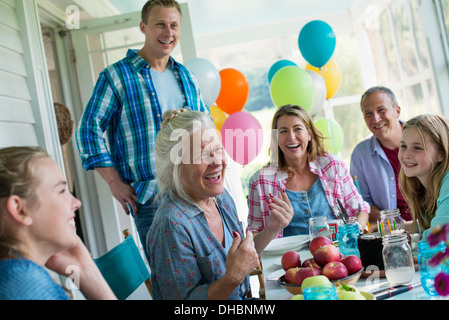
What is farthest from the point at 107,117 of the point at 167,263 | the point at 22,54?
the point at 167,263

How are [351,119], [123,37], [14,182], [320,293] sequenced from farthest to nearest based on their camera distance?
[351,119], [123,37], [320,293], [14,182]

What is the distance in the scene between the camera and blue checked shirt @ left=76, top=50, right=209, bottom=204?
2.16 metres

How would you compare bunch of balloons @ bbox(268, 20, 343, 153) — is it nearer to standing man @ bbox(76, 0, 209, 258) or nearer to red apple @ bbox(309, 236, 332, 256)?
standing man @ bbox(76, 0, 209, 258)

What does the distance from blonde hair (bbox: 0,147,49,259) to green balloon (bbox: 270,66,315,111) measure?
8.69ft

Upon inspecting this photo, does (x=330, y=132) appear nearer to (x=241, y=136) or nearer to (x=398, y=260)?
(x=241, y=136)

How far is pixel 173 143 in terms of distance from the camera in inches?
56.7

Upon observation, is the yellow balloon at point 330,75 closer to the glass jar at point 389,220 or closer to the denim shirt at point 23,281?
the glass jar at point 389,220

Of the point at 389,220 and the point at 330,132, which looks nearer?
the point at 389,220

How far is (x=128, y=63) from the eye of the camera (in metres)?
2.21

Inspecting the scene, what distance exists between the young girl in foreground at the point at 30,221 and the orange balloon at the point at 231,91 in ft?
10.0

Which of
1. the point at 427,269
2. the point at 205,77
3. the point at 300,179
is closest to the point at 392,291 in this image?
the point at 427,269

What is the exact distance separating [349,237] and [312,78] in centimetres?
250

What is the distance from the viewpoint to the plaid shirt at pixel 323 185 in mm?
2275

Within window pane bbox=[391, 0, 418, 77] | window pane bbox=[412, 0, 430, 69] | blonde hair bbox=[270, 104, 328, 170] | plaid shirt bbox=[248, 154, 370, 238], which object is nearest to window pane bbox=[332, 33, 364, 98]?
window pane bbox=[391, 0, 418, 77]
